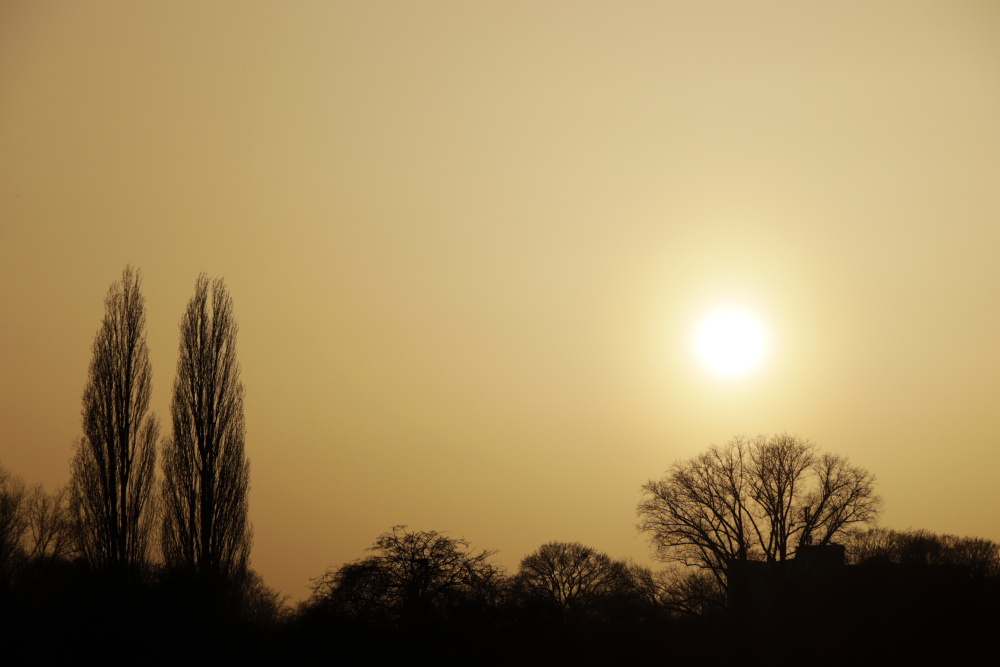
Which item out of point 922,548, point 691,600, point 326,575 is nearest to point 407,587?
point 326,575

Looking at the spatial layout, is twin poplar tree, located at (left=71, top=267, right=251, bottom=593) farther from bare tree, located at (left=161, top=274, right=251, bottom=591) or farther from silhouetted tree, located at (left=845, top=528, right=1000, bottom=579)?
silhouetted tree, located at (left=845, top=528, right=1000, bottom=579)

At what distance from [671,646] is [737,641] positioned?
3887mm

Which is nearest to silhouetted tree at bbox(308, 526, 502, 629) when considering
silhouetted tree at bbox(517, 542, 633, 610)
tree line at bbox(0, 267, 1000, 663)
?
tree line at bbox(0, 267, 1000, 663)

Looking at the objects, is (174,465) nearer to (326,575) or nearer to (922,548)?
(326,575)

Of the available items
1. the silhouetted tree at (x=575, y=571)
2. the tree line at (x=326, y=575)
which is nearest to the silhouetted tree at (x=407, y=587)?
the tree line at (x=326, y=575)

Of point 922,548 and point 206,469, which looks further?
point 922,548

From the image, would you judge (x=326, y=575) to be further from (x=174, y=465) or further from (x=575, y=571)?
(x=575, y=571)

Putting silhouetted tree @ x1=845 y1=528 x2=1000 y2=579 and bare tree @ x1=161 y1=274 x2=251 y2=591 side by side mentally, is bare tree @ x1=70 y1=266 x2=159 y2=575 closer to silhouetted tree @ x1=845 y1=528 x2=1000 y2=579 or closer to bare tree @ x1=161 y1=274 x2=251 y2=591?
bare tree @ x1=161 y1=274 x2=251 y2=591

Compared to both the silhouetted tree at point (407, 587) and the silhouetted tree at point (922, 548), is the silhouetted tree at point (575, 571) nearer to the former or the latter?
the silhouetted tree at point (922, 548)

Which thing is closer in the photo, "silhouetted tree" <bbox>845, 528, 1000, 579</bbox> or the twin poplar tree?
the twin poplar tree

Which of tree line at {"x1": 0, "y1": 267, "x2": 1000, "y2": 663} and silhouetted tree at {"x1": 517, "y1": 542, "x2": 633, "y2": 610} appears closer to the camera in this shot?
tree line at {"x1": 0, "y1": 267, "x2": 1000, "y2": 663}

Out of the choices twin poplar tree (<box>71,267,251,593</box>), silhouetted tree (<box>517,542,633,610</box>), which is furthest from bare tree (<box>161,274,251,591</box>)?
silhouetted tree (<box>517,542,633,610</box>)

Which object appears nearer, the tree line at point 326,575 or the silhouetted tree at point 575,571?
the tree line at point 326,575

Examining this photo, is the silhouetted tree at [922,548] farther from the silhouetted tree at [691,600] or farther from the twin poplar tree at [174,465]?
the twin poplar tree at [174,465]
